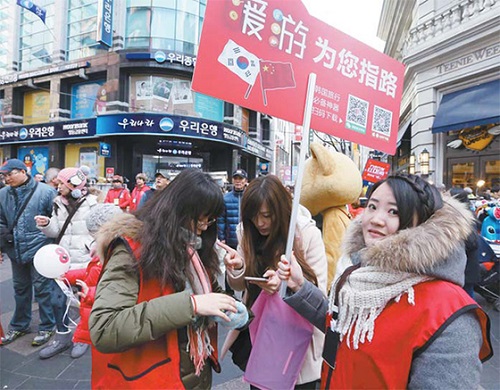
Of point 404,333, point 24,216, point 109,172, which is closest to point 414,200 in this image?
point 404,333

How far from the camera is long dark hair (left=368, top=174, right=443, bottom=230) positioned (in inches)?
51.6

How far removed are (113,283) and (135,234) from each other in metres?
0.23

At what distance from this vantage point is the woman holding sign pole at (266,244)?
6.63ft

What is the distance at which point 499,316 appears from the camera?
15.1 feet

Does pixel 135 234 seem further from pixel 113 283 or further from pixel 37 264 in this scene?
pixel 37 264

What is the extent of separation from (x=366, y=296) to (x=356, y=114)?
143 cm

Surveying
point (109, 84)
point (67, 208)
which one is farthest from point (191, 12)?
point (67, 208)

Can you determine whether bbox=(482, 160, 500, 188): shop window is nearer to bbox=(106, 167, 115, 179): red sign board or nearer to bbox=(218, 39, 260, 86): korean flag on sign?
bbox=(218, 39, 260, 86): korean flag on sign

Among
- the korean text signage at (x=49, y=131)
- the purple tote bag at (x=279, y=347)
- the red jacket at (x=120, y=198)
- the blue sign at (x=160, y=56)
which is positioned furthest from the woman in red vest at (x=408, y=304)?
the korean text signage at (x=49, y=131)

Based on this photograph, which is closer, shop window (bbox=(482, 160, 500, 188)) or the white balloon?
the white balloon

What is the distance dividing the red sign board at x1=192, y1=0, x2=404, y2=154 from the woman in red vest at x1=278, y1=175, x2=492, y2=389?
0.89 meters

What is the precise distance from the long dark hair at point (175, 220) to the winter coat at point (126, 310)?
0.08m

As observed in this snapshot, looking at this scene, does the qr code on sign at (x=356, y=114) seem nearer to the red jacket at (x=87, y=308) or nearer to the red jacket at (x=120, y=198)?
the red jacket at (x=87, y=308)

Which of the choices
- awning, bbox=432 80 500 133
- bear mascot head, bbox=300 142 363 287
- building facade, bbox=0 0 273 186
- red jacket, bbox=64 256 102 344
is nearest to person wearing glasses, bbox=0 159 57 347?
red jacket, bbox=64 256 102 344
